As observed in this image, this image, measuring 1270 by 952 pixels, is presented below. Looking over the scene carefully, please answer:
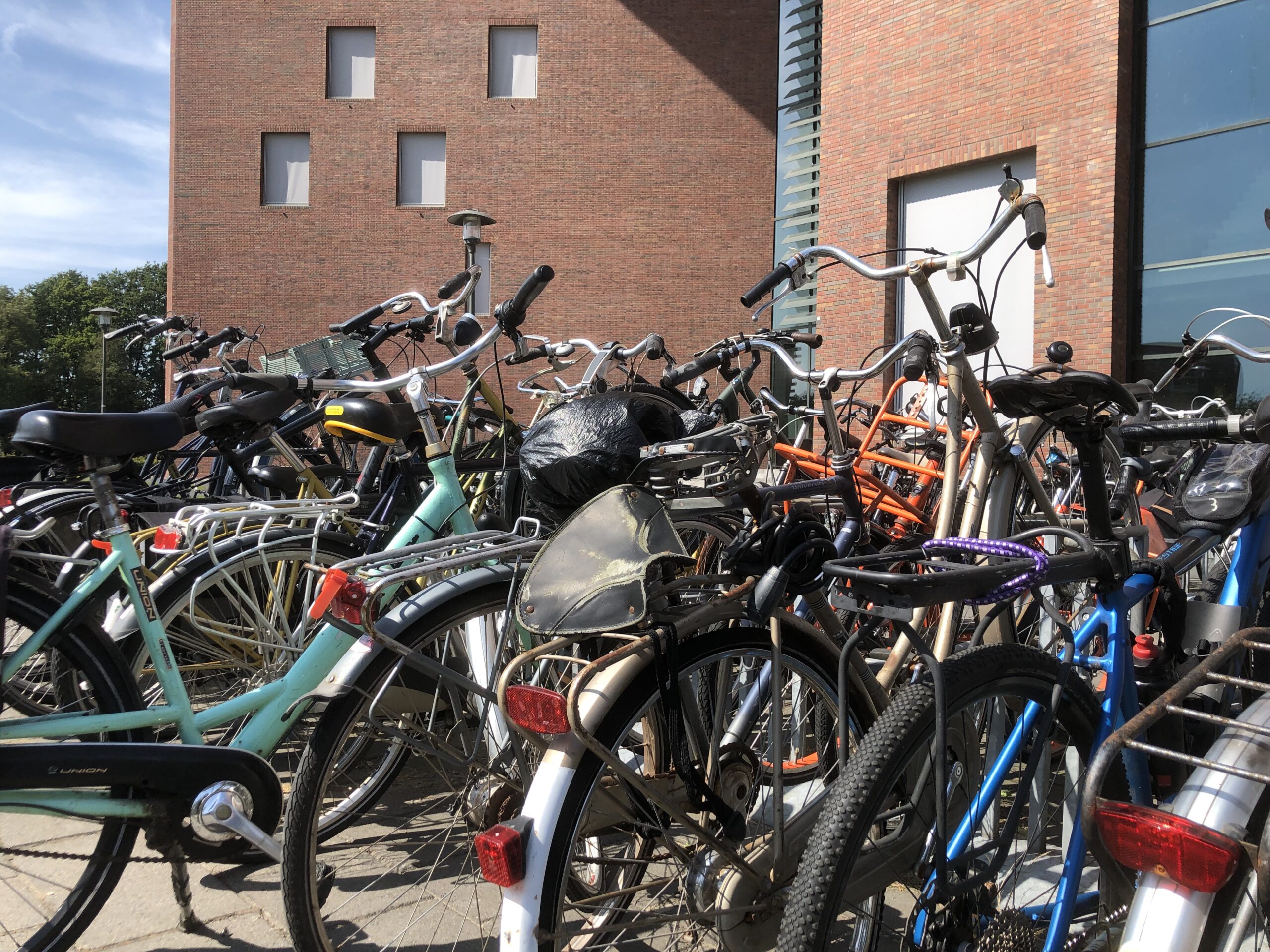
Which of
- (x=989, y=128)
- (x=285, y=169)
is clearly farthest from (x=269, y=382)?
(x=285, y=169)

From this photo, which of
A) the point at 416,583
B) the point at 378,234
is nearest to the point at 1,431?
the point at 416,583

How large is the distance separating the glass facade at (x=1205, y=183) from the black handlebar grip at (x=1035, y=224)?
362 inches

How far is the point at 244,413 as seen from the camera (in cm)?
340

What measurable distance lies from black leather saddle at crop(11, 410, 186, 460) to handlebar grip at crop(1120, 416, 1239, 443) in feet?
7.94

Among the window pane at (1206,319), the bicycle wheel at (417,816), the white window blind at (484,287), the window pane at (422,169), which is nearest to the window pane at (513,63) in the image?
the window pane at (422,169)

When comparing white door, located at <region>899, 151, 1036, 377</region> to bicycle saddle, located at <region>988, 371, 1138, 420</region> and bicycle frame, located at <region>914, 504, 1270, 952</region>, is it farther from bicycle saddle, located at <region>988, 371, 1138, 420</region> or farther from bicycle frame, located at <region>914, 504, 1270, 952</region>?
bicycle frame, located at <region>914, 504, 1270, 952</region>

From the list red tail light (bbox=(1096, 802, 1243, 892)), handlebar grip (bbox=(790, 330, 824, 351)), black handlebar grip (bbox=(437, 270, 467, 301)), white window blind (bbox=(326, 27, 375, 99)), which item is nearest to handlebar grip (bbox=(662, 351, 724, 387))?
handlebar grip (bbox=(790, 330, 824, 351))

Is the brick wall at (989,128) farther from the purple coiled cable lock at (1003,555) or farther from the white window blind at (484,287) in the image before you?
the white window blind at (484,287)

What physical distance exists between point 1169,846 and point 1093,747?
2.10 ft

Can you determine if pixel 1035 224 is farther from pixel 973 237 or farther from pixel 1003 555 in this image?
pixel 973 237

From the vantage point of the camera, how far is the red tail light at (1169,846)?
1.22 metres

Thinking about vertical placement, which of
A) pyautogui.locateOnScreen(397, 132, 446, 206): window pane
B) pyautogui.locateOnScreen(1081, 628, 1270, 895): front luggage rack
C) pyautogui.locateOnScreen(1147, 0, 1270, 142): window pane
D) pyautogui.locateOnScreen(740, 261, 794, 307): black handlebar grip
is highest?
pyautogui.locateOnScreen(397, 132, 446, 206): window pane

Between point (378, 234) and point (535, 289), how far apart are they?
22.1 m

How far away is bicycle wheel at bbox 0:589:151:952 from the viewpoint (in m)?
2.32
